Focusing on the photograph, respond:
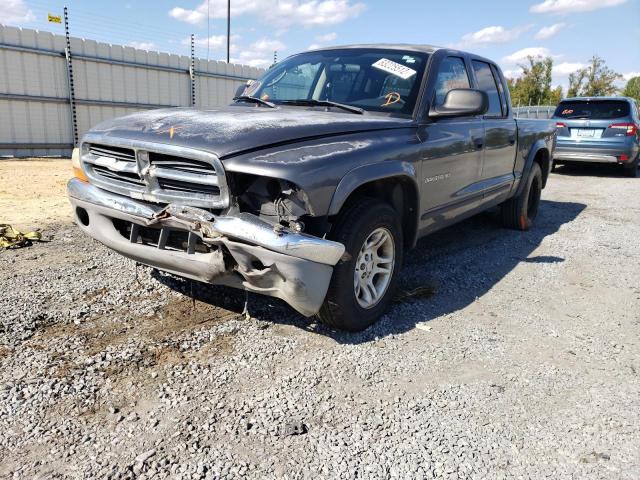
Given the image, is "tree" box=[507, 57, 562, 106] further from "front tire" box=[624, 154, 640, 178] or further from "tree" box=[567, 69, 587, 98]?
"front tire" box=[624, 154, 640, 178]

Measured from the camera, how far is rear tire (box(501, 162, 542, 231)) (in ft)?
20.8

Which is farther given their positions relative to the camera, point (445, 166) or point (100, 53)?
point (100, 53)

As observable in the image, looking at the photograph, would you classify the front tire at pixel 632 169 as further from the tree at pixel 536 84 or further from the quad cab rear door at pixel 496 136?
the tree at pixel 536 84

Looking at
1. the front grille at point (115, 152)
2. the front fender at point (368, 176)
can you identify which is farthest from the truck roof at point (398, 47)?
the front grille at point (115, 152)

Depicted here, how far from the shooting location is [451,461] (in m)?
2.24

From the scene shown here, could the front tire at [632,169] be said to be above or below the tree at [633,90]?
below

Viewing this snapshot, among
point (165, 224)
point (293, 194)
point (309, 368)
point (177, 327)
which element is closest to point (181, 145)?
point (165, 224)

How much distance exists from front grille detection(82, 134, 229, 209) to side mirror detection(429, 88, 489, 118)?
1.89 metres

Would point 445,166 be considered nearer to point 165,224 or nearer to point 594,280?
point 594,280

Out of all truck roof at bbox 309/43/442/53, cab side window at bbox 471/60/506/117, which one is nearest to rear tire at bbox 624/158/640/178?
cab side window at bbox 471/60/506/117

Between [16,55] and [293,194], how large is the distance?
11.8 meters

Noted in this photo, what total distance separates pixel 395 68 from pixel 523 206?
3.05 meters

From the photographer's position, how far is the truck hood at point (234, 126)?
2.86 m

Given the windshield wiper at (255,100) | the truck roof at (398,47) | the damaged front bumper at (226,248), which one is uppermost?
the truck roof at (398,47)
